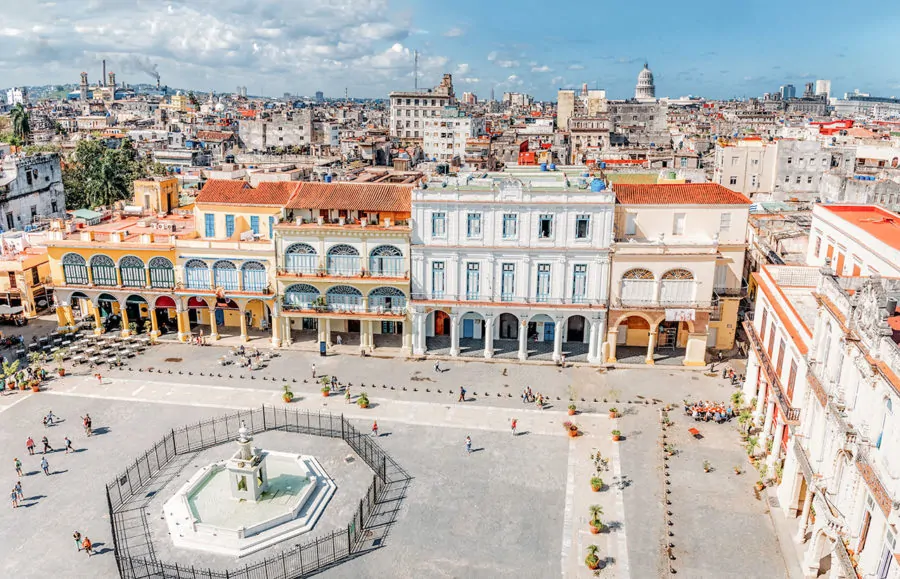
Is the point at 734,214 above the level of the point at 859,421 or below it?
above

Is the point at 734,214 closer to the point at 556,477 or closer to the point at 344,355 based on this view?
the point at 556,477

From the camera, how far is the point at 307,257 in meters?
54.6

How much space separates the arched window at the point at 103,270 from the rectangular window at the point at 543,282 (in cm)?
3333

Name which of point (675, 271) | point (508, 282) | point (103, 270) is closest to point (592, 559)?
point (508, 282)

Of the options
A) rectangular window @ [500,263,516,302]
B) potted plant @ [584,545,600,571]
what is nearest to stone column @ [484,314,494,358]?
rectangular window @ [500,263,516,302]

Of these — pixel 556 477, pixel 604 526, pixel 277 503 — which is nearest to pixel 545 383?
pixel 556 477

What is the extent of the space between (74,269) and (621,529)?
46.3 m

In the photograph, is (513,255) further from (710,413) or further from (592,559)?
(592,559)

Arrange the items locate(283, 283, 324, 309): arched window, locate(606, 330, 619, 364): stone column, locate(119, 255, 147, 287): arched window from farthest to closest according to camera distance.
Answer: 1. locate(119, 255, 147, 287): arched window
2. locate(283, 283, 324, 309): arched window
3. locate(606, 330, 619, 364): stone column

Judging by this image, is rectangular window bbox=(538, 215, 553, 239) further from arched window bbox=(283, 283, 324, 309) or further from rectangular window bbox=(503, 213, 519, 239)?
arched window bbox=(283, 283, 324, 309)

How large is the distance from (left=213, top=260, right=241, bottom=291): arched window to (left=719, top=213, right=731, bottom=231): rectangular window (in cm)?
3723

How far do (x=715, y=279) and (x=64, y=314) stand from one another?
52311 mm

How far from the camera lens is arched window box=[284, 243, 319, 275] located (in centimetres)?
5447

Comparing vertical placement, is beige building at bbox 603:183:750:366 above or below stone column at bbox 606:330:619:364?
above
